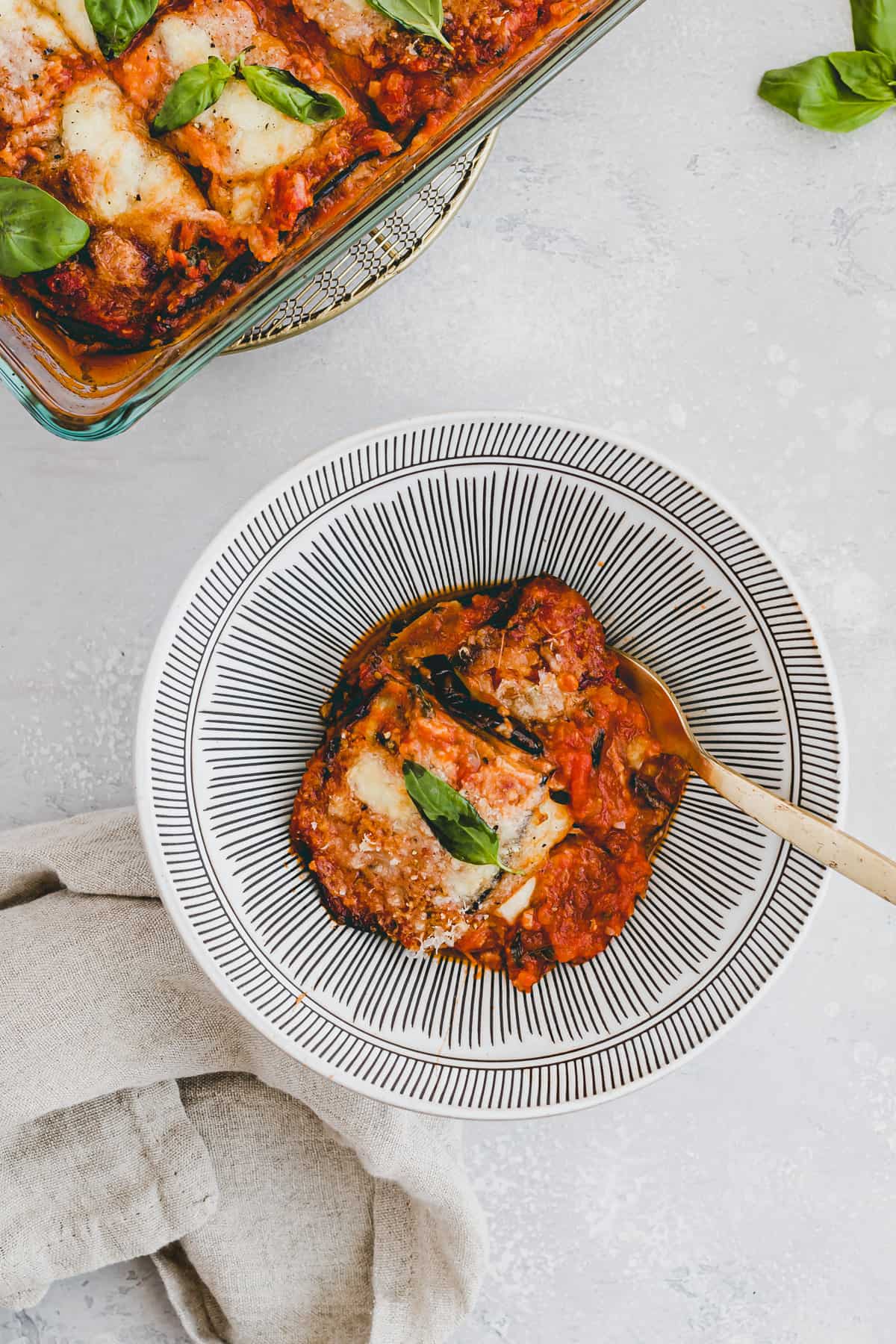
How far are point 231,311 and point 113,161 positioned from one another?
1.07 ft

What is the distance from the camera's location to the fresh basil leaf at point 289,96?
6.39ft

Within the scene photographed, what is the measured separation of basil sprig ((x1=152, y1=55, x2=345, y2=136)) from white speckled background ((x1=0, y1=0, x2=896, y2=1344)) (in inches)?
17.0

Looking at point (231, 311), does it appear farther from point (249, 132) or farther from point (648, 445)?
point (648, 445)

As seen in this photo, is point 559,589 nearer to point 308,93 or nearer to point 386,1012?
point 386,1012

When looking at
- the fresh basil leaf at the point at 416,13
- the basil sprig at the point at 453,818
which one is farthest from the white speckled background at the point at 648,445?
the basil sprig at the point at 453,818

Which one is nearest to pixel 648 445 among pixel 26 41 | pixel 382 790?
pixel 382 790

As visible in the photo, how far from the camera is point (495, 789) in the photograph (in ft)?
6.43

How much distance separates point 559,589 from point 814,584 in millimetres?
666

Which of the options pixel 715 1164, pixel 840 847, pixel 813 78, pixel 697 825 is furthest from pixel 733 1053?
pixel 813 78

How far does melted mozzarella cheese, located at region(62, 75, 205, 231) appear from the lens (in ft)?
6.54

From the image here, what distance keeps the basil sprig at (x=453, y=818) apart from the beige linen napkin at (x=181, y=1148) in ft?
2.39

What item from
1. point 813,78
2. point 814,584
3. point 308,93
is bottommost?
point 814,584

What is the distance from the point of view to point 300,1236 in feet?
8.29

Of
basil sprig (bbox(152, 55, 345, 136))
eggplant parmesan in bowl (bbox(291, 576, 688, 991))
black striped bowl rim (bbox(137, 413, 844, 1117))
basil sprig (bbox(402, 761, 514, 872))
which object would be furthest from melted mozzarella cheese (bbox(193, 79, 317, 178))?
basil sprig (bbox(402, 761, 514, 872))
